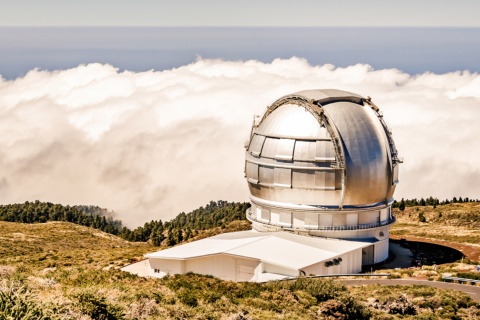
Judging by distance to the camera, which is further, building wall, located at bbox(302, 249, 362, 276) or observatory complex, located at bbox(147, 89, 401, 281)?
observatory complex, located at bbox(147, 89, 401, 281)

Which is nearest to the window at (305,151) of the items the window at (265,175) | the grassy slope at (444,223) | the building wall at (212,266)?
the window at (265,175)

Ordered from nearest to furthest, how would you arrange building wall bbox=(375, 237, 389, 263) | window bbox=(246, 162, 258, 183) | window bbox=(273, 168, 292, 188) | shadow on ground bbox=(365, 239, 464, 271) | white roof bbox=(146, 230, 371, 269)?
white roof bbox=(146, 230, 371, 269) < window bbox=(273, 168, 292, 188) < shadow on ground bbox=(365, 239, 464, 271) < building wall bbox=(375, 237, 389, 263) < window bbox=(246, 162, 258, 183)

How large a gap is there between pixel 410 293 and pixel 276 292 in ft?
24.7

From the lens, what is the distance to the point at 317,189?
147 ft

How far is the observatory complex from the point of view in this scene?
4269cm

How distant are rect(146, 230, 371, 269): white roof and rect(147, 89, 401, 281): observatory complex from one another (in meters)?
0.07

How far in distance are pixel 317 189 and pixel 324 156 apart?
2.33m

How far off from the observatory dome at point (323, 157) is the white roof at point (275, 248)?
2.12 metres

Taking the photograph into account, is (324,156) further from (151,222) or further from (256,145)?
(151,222)

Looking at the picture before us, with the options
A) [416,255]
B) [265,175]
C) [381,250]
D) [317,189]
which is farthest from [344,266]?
[416,255]

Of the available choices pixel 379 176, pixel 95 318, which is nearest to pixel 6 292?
pixel 95 318

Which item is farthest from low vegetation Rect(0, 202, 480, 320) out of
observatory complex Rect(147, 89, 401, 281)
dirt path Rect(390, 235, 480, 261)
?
dirt path Rect(390, 235, 480, 261)

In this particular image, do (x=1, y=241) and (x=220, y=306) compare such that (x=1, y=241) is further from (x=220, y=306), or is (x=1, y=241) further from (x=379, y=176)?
(x=220, y=306)

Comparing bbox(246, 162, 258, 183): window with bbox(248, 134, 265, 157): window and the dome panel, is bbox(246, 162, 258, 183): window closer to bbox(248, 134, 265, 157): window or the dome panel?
bbox(248, 134, 265, 157): window
